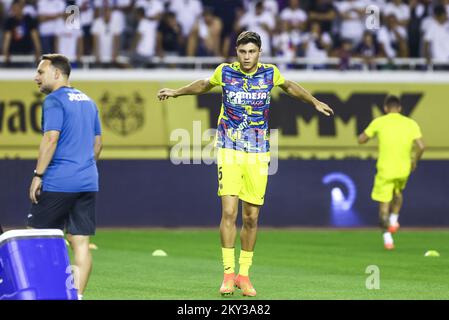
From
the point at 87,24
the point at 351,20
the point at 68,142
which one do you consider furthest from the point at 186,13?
the point at 68,142

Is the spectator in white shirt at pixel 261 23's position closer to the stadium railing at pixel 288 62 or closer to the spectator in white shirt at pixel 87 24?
the stadium railing at pixel 288 62

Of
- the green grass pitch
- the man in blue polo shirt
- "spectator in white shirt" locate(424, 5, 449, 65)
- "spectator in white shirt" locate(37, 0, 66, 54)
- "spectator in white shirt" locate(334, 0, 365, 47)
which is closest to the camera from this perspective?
the man in blue polo shirt

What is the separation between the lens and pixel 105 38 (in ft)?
81.4

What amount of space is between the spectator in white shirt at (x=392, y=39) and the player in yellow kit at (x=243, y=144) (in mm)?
13776

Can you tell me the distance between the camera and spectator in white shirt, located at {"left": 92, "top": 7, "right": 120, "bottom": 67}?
81.1 ft

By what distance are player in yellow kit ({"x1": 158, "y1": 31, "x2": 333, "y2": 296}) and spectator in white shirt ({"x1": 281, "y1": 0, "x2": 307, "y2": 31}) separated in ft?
43.3

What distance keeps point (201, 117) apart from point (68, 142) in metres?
14.3

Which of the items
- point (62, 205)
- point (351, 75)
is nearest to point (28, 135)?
point (351, 75)

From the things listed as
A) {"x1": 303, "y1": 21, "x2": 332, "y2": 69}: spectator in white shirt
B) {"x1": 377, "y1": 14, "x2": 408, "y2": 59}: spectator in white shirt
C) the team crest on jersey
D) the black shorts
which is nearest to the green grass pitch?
the black shorts

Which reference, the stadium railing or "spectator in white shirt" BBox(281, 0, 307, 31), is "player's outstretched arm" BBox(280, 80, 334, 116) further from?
"spectator in white shirt" BBox(281, 0, 307, 31)

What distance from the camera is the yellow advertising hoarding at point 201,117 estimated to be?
24562 mm

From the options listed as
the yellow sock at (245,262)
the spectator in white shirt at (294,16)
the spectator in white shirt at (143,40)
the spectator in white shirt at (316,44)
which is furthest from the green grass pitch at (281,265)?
the spectator in white shirt at (294,16)

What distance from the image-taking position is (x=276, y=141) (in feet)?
81.7

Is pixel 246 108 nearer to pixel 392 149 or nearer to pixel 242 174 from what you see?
pixel 242 174
